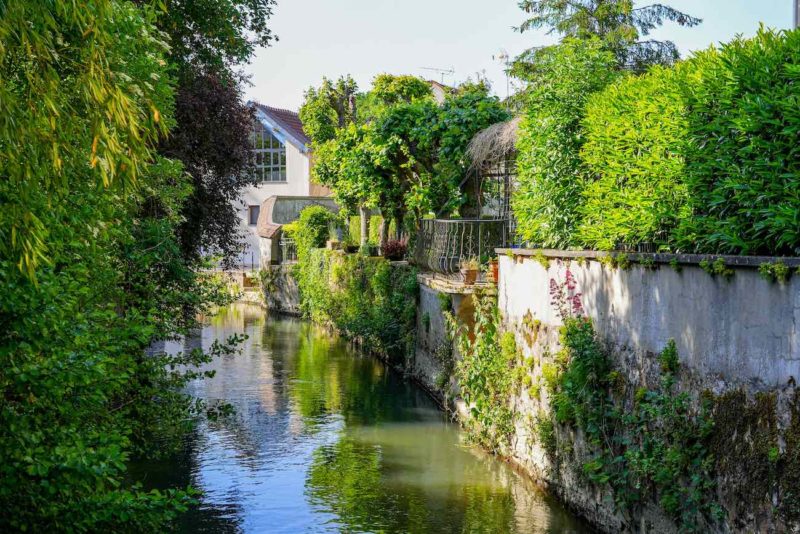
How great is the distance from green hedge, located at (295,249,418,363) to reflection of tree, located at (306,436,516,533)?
9.13 m

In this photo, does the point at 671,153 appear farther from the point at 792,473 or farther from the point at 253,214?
the point at 253,214

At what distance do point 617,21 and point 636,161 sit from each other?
26565 millimetres

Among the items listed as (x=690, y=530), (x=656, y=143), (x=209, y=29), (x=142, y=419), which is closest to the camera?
(x=690, y=530)

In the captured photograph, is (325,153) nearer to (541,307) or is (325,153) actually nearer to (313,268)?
(313,268)

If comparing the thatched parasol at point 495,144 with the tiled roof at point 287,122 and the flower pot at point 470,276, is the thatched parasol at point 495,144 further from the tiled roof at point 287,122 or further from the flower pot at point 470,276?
the tiled roof at point 287,122

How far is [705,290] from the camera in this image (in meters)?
8.62

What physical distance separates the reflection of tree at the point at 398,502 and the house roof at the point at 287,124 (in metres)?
40.8

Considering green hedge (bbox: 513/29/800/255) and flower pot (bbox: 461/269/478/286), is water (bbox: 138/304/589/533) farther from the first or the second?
green hedge (bbox: 513/29/800/255)

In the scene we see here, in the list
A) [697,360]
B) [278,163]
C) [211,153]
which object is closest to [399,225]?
[211,153]

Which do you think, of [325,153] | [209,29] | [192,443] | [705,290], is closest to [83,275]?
[705,290]

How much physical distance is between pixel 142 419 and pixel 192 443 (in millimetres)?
4658

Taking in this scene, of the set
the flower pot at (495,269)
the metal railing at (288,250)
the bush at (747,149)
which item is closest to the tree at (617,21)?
the metal railing at (288,250)

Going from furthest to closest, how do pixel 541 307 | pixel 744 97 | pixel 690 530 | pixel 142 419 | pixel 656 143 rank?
1. pixel 541 307
2. pixel 142 419
3. pixel 656 143
4. pixel 690 530
5. pixel 744 97

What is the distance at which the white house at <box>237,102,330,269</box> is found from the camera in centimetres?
5476
